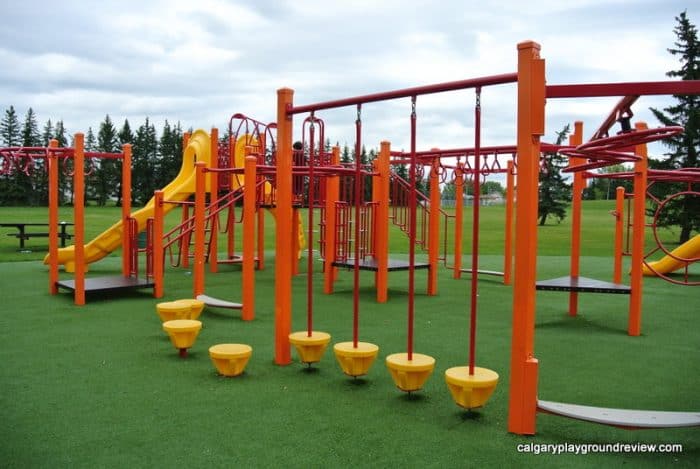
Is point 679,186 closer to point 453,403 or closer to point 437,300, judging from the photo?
point 437,300

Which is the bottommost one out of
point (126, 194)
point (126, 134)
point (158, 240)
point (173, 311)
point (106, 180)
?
point (173, 311)

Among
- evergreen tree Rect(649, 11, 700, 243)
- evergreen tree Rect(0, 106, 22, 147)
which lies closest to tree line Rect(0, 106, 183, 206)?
evergreen tree Rect(0, 106, 22, 147)

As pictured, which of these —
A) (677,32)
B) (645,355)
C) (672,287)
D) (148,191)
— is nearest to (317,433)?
(645,355)

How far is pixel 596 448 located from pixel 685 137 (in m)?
23.5

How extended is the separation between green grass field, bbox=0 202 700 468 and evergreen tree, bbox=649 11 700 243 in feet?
51.8

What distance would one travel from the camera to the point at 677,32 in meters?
23.9

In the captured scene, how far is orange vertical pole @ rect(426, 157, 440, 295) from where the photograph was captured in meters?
10.2

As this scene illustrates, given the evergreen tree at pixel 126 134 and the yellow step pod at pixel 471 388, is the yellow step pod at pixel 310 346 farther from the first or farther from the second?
the evergreen tree at pixel 126 134

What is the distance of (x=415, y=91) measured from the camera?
14.3 ft

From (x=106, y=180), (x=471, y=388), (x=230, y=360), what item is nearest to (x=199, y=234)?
(x=230, y=360)

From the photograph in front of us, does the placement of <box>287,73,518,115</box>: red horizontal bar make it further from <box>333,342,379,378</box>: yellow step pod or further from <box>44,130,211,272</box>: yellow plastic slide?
<box>44,130,211,272</box>: yellow plastic slide

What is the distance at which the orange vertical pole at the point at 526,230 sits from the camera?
12.0ft

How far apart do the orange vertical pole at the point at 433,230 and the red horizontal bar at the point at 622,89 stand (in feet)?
21.3

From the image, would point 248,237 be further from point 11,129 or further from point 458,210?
point 11,129
